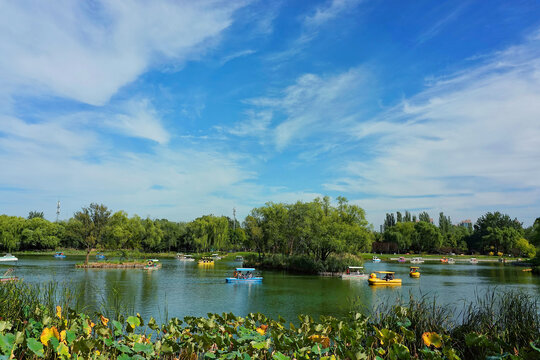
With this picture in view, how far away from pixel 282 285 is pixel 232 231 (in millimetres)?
62560

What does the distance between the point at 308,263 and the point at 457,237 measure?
73.3 meters

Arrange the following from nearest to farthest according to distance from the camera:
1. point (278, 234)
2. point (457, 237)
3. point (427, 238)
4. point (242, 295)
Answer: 1. point (242, 295)
2. point (278, 234)
3. point (427, 238)
4. point (457, 237)

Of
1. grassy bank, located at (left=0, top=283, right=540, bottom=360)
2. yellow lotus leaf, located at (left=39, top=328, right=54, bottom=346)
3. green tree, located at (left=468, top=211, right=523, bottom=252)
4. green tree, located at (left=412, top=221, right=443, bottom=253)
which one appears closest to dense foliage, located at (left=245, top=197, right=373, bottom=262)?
grassy bank, located at (left=0, top=283, right=540, bottom=360)

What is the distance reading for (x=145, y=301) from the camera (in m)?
21.2

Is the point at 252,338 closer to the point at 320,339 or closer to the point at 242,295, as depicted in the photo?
the point at 320,339

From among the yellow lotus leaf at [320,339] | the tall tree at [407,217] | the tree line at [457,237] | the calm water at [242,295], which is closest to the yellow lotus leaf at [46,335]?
the yellow lotus leaf at [320,339]

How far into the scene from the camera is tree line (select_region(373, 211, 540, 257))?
85.8 m

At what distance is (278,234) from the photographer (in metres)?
52.4

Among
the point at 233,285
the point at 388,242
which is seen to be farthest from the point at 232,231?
the point at 233,285

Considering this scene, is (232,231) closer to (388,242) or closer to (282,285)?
(388,242)

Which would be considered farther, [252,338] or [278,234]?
[278,234]

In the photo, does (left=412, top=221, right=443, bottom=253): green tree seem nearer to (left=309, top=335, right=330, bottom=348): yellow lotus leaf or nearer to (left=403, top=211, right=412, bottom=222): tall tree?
(left=403, top=211, right=412, bottom=222): tall tree

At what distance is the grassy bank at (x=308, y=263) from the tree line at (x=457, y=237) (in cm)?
5425

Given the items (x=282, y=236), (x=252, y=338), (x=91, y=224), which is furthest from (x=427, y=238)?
(x=252, y=338)
